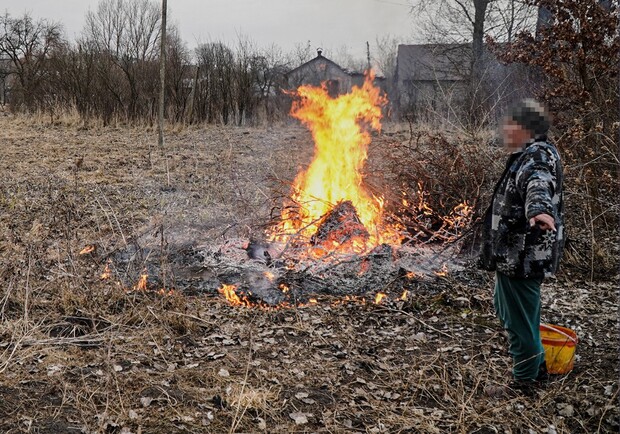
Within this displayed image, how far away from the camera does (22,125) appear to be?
18469 mm

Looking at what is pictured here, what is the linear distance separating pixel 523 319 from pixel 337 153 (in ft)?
13.6

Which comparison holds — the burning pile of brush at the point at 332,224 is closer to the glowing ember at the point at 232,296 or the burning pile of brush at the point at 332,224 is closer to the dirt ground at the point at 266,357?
the glowing ember at the point at 232,296

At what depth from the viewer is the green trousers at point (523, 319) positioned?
3301mm

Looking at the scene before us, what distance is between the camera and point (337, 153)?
7.09m

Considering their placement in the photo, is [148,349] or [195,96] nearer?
[148,349]

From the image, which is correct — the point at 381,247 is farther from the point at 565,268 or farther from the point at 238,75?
the point at 238,75

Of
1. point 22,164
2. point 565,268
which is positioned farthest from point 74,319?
point 22,164

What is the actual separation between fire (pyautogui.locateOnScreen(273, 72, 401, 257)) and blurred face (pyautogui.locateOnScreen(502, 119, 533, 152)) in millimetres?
3248

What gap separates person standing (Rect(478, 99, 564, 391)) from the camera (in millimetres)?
3197

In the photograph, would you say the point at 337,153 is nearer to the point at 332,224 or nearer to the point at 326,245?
the point at 332,224

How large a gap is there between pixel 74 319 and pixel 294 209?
305 cm

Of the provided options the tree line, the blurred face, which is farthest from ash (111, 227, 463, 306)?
the tree line

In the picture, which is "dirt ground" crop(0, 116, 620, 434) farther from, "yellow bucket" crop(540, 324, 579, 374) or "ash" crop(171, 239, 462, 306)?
"ash" crop(171, 239, 462, 306)

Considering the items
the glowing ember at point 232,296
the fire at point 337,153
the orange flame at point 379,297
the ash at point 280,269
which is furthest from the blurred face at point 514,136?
the fire at point 337,153
